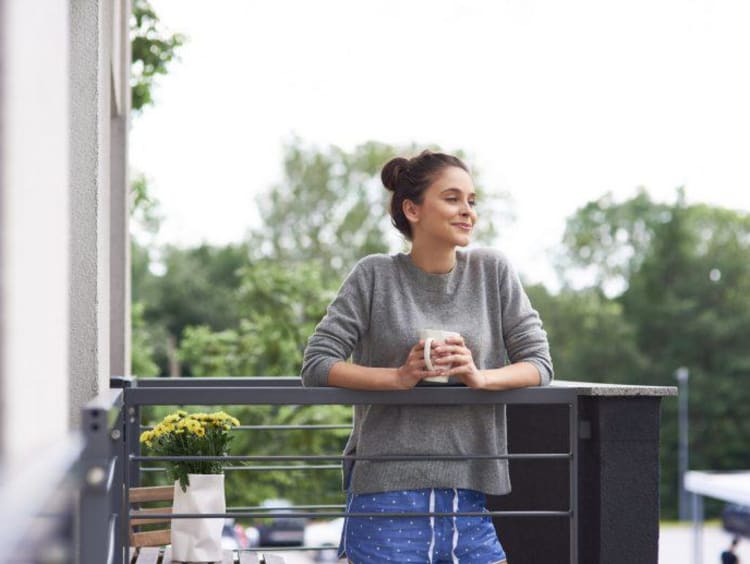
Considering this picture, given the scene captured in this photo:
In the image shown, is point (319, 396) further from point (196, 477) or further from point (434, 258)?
point (196, 477)

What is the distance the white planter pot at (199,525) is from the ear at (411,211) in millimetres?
1276

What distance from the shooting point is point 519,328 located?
10.2ft

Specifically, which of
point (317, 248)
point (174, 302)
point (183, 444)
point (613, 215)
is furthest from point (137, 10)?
point (613, 215)

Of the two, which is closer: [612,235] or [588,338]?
[588,338]

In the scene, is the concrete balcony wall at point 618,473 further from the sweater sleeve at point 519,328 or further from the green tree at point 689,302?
the green tree at point 689,302

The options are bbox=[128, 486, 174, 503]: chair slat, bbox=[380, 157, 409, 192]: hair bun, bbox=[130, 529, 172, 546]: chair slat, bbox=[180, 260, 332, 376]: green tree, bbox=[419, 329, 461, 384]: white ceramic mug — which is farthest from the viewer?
bbox=[180, 260, 332, 376]: green tree

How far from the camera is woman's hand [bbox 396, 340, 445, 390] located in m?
2.82

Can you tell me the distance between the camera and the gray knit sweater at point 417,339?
300 centimetres

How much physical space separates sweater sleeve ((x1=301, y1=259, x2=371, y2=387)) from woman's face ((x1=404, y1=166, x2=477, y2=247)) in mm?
166

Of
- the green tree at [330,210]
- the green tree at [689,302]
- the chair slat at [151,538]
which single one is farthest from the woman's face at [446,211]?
the green tree at [689,302]

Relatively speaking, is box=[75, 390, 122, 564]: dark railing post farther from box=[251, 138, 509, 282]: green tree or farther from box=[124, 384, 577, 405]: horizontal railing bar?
box=[251, 138, 509, 282]: green tree

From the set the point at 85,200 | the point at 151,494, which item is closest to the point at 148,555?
the point at 151,494

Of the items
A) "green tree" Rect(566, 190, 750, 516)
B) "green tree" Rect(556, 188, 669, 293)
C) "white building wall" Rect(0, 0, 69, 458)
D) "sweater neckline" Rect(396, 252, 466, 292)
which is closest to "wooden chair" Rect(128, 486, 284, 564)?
"sweater neckline" Rect(396, 252, 466, 292)

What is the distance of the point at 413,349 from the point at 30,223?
5.16ft
